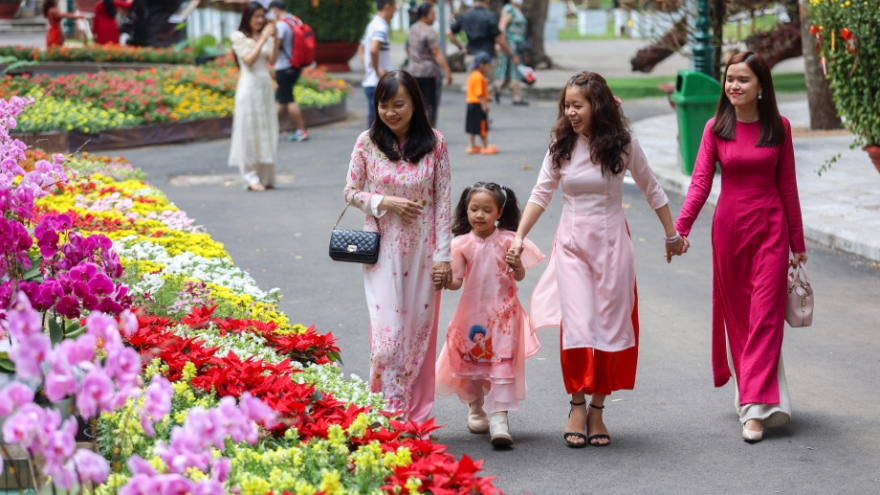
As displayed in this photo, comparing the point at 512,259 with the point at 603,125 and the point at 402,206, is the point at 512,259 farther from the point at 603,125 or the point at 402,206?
the point at 603,125

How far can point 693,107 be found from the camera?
41.6 ft

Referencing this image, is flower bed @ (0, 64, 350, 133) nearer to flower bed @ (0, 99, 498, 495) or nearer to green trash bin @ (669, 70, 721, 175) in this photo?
green trash bin @ (669, 70, 721, 175)

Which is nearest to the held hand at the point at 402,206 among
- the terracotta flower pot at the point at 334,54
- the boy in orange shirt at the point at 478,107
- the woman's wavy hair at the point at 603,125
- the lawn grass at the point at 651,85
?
the woman's wavy hair at the point at 603,125

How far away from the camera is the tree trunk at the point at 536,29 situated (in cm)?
2814

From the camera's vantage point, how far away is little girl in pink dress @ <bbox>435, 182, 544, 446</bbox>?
5.47 m

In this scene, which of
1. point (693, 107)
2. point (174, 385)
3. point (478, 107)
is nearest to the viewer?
point (174, 385)

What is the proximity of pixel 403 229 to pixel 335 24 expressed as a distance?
80.6 ft

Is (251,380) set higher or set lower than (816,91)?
lower

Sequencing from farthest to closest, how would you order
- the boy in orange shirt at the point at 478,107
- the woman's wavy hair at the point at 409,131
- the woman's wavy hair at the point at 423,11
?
1. the woman's wavy hair at the point at 423,11
2. the boy in orange shirt at the point at 478,107
3. the woman's wavy hair at the point at 409,131

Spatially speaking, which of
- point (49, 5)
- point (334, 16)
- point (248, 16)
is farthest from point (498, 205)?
point (49, 5)

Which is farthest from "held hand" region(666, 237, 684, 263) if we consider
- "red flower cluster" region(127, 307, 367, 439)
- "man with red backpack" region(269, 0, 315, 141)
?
"man with red backpack" region(269, 0, 315, 141)

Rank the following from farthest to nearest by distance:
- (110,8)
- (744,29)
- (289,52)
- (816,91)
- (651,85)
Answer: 1. (744,29)
2. (110,8)
3. (651,85)
4. (816,91)
5. (289,52)

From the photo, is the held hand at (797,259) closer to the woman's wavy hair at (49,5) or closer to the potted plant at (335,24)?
the potted plant at (335,24)

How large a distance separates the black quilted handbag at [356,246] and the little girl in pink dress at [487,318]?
43 cm
